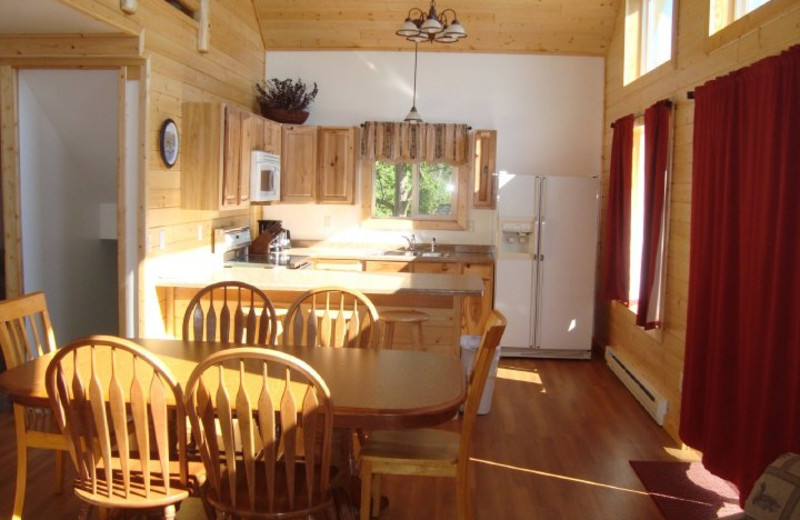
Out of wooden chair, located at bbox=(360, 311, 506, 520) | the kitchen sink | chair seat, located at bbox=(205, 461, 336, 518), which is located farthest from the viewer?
the kitchen sink

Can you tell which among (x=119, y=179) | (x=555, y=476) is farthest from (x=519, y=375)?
(x=119, y=179)

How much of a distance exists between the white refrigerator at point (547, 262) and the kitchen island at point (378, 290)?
1.53 metres

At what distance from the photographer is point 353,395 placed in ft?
7.77

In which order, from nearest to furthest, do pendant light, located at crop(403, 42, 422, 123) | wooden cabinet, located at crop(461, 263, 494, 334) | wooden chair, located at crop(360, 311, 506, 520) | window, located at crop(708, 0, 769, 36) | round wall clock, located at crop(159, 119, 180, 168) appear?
1. wooden chair, located at crop(360, 311, 506, 520)
2. window, located at crop(708, 0, 769, 36)
3. round wall clock, located at crop(159, 119, 180, 168)
4. pendant light, located at crop(403, 42, 422, 123)
5. wooden cabinet, located at crop(461, 263, 494, 334)

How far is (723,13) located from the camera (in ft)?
12.7

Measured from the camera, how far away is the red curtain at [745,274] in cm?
283

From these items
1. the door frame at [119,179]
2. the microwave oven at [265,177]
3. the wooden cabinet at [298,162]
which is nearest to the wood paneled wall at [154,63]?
the door frame at [119,179]

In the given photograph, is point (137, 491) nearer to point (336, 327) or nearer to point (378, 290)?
point (336, 327)

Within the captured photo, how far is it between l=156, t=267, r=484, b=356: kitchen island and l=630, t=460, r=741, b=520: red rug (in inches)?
50.4

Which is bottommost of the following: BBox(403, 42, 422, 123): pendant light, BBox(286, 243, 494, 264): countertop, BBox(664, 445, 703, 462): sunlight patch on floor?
BBox(664, 445, 703, 462): sunlight patch on floor

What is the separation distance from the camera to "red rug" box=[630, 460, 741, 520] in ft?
10.7

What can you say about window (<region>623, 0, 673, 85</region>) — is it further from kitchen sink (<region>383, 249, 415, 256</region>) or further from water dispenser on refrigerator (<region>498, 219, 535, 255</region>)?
kitchen sink (<region>383, 249, 415, 256</region>)

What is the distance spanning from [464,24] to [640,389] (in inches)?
135

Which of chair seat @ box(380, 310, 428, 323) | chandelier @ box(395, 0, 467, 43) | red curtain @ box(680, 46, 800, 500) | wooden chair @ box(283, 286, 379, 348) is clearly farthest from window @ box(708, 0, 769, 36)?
wooden chair @ box(283, 286, 379, 348)
